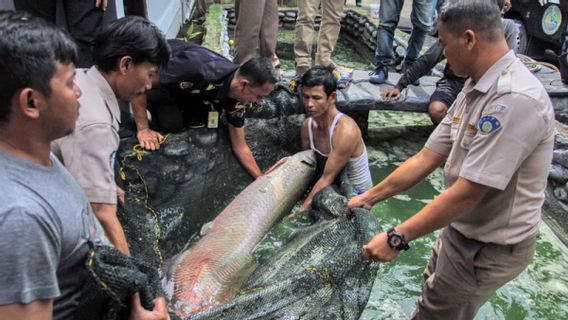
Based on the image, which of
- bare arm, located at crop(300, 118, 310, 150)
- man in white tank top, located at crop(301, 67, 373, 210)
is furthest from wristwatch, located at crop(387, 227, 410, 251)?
bare arm, located at crop(300, 118, 310, 150)

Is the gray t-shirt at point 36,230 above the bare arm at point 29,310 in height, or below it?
above

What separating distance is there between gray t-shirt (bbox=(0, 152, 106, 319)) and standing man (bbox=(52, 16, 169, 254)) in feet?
2.46

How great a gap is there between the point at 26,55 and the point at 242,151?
346 centimetres

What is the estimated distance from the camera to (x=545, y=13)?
8.78m

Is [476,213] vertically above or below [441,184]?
above

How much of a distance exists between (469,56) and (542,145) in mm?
571

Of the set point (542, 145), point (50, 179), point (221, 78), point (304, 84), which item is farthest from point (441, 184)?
point (50, 179)

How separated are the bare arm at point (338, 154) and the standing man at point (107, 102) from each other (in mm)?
2240

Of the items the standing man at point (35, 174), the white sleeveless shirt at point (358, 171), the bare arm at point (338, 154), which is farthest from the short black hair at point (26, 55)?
the white sleeveless shirt at point (358, 171)

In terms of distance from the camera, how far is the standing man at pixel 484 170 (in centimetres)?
218

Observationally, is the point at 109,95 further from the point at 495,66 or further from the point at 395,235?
the point at 495,66

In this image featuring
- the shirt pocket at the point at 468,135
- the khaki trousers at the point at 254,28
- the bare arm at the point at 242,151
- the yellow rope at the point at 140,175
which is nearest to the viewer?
the shirt pocket at the point at 468,135

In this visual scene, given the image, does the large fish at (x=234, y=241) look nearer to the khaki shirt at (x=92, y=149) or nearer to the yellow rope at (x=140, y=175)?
the yellow rope at (x=140, y=175)

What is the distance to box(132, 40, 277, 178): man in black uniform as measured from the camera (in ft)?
13.3
